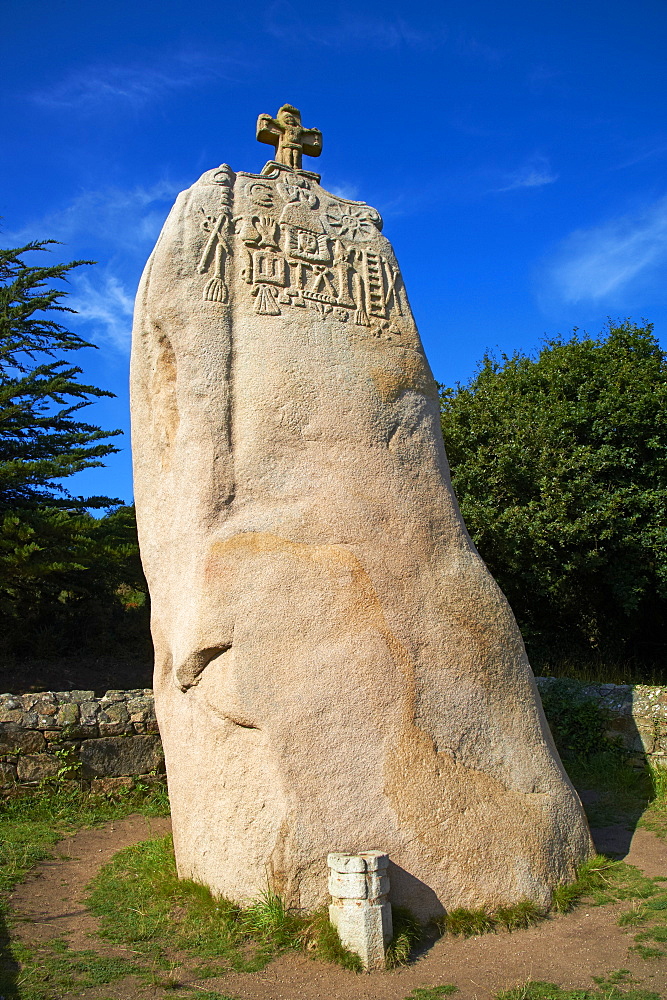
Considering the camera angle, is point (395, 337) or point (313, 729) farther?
point (395, 337)

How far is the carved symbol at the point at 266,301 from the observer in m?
5.25

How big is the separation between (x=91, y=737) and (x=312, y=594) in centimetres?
391

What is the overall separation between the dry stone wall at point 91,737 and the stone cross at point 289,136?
5.32 meters

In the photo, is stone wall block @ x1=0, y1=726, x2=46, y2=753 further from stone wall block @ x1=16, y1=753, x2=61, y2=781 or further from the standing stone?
the standing stone

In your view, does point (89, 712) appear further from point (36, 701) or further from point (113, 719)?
point (36, 701)

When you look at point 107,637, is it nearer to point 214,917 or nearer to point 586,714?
point 586,714

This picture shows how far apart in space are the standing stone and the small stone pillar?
0.22 m

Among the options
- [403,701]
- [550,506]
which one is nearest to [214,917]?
[403,701]

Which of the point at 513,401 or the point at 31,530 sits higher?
the point at 513,401

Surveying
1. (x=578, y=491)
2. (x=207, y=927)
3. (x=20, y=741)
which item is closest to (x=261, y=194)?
(x=207, y=927)

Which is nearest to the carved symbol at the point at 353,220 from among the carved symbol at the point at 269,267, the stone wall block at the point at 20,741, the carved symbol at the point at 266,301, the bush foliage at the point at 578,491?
the carved symbol at the point at 269,267

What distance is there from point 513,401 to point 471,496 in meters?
2.65

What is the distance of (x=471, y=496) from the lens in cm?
1262

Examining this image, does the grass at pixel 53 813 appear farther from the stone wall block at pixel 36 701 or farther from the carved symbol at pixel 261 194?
the carved symbol at pixel 261 194
